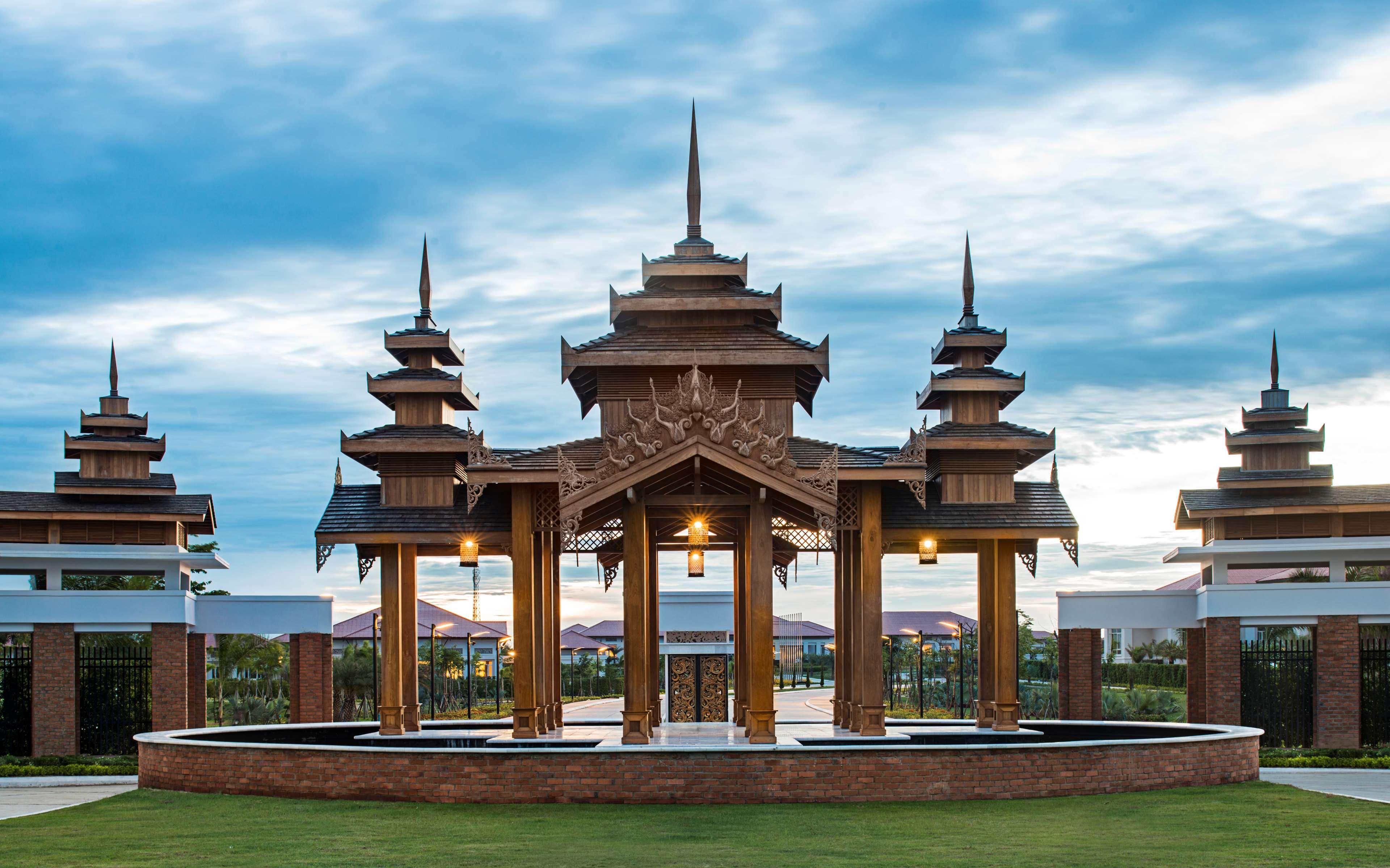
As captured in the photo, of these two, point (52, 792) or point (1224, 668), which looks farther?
point (1224, 668)

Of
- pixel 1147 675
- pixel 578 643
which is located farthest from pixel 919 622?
pixel 1147 675

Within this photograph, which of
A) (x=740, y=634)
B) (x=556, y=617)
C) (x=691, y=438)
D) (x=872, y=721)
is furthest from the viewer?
(x=740, y=634)

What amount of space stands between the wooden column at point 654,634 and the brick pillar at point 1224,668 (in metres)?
11.5

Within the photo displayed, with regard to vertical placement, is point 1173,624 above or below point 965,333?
below

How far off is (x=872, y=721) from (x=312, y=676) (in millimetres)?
14598

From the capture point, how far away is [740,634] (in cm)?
2802

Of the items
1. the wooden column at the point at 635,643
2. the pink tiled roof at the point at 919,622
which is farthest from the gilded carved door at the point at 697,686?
the pink tiled roof at the point at 919,622

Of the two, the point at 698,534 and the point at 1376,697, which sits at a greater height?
the point at 698,534

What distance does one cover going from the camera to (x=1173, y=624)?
102ft

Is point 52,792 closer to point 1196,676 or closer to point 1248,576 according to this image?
point 1196,676

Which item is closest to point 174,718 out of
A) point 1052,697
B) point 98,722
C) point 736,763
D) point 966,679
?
point 98,722

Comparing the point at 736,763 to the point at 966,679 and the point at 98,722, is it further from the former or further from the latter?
the point at 966,679

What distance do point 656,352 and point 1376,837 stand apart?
1242 centimetres

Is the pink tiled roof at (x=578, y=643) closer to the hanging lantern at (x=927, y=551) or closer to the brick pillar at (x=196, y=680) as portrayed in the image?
the brick pillar at (x=196, y=680)
